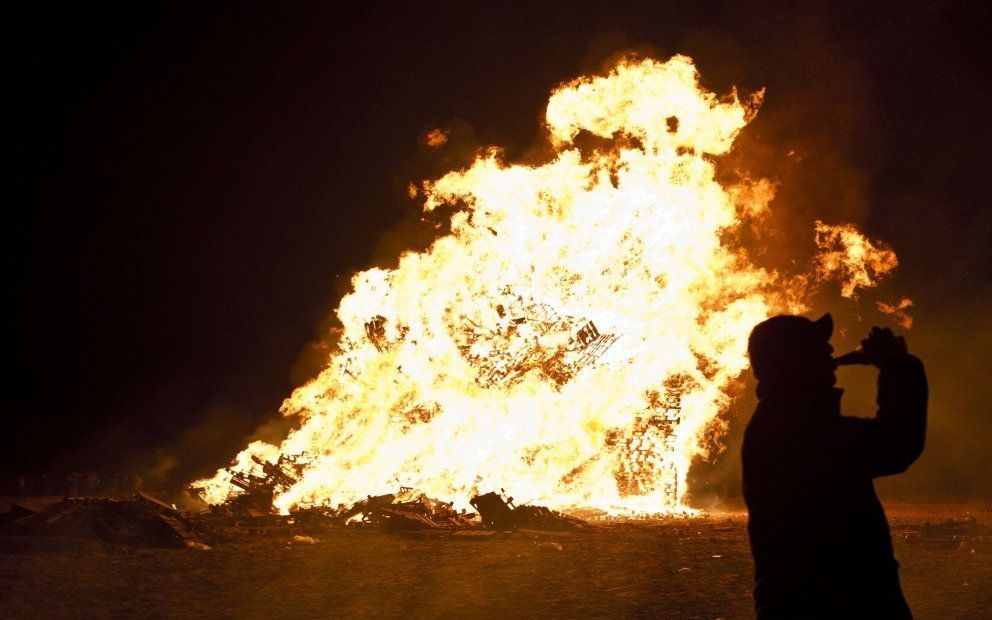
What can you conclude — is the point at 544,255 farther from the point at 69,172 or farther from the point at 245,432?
the point at 69,172

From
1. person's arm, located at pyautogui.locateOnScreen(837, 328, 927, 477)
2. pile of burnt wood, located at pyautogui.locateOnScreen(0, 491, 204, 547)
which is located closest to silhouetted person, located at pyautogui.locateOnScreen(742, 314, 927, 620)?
person's arm, located at pyautogui.locateOnScreen(837, 328, 927, 477)

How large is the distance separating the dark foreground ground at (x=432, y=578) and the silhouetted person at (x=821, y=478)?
575 centimetres

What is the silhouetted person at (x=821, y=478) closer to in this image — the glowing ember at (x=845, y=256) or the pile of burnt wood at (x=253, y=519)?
the pile of burnt wood at (x=253, y=519)

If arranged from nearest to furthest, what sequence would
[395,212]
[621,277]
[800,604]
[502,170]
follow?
[800,604] → [621,277] → [502,170] → [395,212]

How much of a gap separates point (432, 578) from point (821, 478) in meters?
8.42

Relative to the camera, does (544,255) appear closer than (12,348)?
Yes

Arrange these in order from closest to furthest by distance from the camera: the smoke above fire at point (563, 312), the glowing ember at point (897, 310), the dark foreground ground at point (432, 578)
Result: the dark foreground ground at point (432, 578) < the smoke above fire at point (563, 312) < the glowing ember at point (897, 310)

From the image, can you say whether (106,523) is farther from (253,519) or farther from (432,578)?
(432,578)

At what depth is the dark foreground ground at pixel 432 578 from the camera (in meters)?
8.05

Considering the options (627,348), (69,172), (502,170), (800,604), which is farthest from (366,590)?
(69,172)

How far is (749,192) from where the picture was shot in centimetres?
1697

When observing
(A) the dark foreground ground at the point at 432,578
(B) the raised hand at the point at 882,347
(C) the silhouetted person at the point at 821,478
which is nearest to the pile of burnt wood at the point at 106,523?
(A) the dark foreground ground at the point at 432,578

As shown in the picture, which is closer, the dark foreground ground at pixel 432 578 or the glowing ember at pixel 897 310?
the dark foreground ground at pixel 432 578

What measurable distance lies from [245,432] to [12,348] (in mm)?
11347
